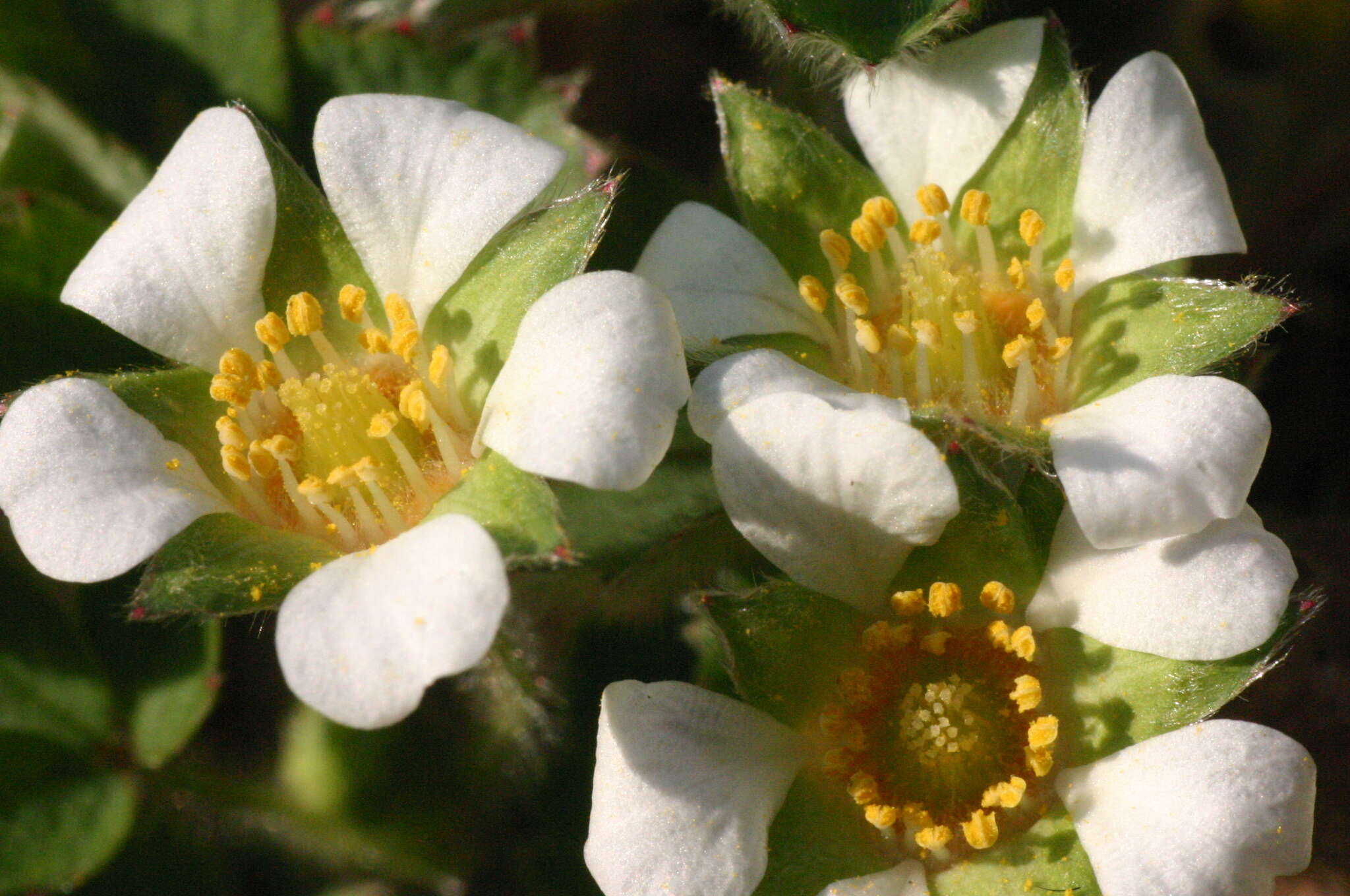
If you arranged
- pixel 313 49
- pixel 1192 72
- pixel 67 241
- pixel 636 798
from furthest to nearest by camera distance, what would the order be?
1. pixel 1192 72
2. pixel 313 49
3. pixel 67 241
4. pixel 636 798

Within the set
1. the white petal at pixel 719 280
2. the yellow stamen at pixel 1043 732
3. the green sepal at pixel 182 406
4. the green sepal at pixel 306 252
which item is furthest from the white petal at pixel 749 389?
the green sepal at pixel 182 406

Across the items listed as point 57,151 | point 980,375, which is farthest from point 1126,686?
point 57,151

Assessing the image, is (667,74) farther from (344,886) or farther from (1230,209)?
(344,886)

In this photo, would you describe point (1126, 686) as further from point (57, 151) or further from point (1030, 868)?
point (57, 151)

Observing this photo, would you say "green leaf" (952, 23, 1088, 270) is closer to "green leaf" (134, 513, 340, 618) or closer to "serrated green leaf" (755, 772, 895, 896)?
"serrated green leaf" (755, 772, 895, 896)

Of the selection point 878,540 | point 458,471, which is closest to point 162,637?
point 458,471

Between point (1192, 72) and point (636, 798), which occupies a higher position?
point (1192, 72)

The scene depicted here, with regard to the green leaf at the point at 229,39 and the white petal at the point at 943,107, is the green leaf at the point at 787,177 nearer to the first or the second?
the white petal at the point at 943,107
